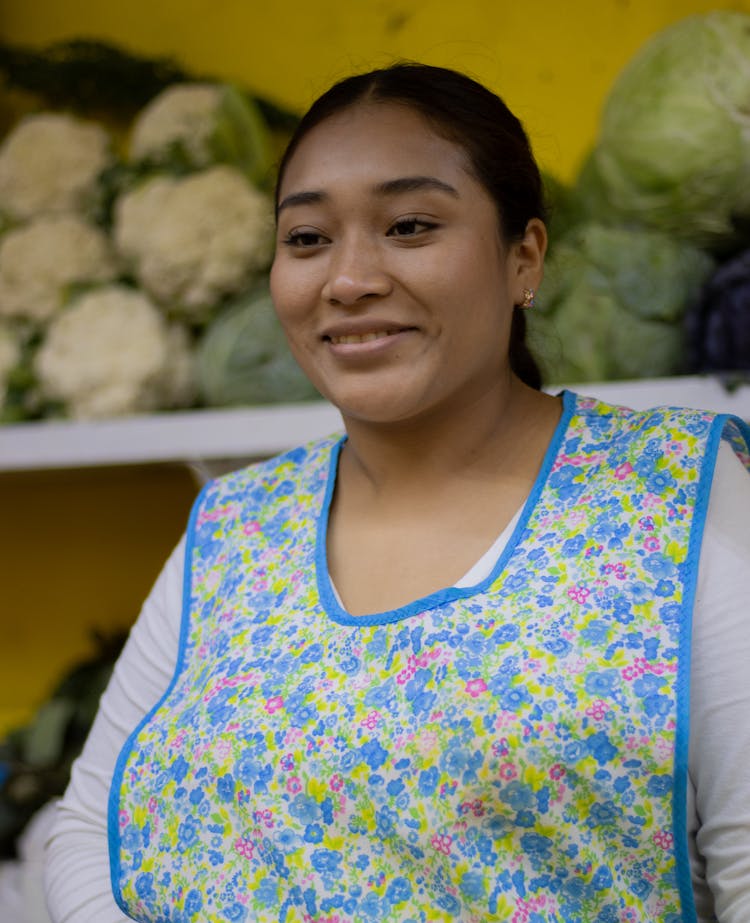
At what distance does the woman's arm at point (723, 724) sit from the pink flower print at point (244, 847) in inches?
15.1

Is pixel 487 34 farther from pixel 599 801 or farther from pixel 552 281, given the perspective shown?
pixel 599 801

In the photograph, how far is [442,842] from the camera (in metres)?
0.89

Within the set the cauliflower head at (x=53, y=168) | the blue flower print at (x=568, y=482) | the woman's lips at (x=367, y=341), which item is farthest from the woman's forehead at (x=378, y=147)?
the cauliflower head at (x=53, y=168)

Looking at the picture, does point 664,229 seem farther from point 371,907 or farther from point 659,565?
point 371,907

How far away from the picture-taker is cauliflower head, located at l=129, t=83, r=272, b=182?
1925 millimetres

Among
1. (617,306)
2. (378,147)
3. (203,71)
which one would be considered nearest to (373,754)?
(378,147)

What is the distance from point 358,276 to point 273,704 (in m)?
0.39

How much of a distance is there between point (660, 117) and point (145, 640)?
1063 millimetres

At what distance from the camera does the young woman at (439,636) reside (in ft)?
2.86

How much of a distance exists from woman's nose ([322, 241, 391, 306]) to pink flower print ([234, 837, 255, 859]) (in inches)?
19.3

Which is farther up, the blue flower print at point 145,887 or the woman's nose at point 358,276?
the woman's nose at point 358,276

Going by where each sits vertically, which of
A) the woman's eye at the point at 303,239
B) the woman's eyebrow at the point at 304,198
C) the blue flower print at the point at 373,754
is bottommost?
the blue flower print at the point at 373,754

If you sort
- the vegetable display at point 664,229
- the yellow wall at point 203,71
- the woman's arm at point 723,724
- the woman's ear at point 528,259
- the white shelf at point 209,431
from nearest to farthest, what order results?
the woman's arm at point 723,724 → the woman's ear at point 528,259 → the white shelf at point 209,431 → the vegetable display at point 664,229 → the yellow wall at point 203,71

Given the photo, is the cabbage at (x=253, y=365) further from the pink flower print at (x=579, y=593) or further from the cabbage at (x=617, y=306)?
the pink flower print at (x=579, y=593)
